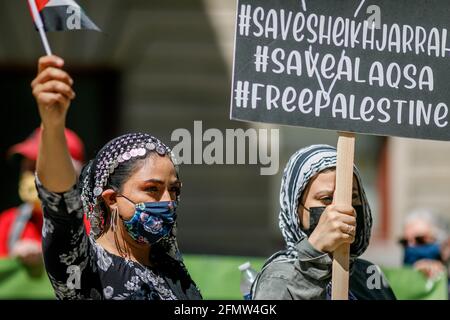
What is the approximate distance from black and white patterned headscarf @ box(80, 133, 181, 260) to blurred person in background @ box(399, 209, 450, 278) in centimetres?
252

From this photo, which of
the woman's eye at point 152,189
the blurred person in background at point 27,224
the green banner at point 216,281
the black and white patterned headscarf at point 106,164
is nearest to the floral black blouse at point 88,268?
the black and white patterned headscarf at point 106,164

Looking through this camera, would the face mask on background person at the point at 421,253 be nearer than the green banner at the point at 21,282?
Result: No

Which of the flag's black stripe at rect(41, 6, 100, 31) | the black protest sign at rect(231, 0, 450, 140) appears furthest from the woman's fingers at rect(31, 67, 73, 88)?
the black protest sign at rect(231, 0, 450, 140)

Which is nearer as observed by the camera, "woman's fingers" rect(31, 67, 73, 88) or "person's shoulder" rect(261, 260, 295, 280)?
"woman's fingers" rect(31, 67, 73, 88)

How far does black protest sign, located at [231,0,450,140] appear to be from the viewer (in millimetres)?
3670

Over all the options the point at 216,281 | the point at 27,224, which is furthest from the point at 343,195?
the point at 27,224

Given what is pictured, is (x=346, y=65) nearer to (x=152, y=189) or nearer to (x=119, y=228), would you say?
(x=152, y=189)

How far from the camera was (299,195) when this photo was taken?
383 centimetres

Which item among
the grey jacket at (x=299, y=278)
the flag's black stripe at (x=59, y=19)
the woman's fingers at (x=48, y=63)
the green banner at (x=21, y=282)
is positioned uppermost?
the flag's black stripe at (x=59, y=19)

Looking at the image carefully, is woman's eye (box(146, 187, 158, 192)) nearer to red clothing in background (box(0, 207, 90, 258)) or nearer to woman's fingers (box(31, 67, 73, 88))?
woman's fingers (box(31, 67, 73, 88))

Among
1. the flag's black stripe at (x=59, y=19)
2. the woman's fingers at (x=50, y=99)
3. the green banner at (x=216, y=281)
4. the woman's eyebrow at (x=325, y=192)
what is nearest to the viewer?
the woman's fingers at (x=50, y=99)

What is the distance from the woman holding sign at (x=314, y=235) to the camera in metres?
3.58

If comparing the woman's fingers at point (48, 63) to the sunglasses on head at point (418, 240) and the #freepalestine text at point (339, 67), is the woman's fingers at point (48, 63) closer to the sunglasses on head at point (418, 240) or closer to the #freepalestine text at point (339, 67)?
the #freepalestine text at point (339, 67)

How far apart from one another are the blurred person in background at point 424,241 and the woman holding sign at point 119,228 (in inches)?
97.3
